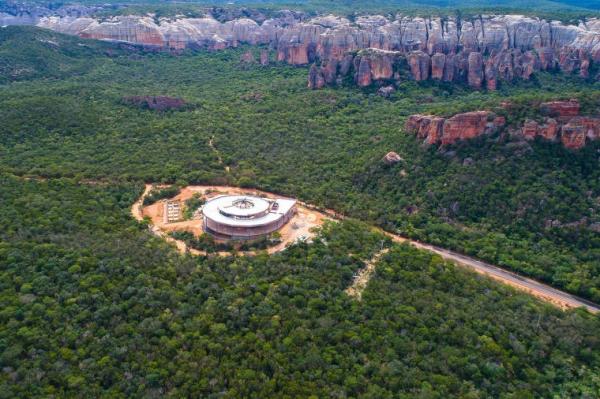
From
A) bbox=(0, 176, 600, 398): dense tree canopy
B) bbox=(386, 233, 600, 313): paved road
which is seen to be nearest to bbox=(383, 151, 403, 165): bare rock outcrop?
bbox=(386, 233, 600, 313): paved road

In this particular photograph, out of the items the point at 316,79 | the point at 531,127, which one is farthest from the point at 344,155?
the point at 316,79

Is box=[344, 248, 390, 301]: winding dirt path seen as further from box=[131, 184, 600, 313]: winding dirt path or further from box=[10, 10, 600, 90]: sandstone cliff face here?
box=[10, 10, 600, 90]: sandstone cliff face

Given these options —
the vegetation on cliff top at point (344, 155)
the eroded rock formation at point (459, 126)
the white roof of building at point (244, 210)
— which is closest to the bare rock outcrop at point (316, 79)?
the vegetation on cliff top at point (344, 155)

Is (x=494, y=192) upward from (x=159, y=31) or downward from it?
downward

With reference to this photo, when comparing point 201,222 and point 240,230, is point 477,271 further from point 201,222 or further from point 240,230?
point 201,222

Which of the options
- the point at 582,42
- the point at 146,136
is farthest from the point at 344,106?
the point at 582,42

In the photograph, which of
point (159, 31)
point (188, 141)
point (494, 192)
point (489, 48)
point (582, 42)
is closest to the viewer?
point (494, 192)

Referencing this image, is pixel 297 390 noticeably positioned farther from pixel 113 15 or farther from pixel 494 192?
pixel 113 15
